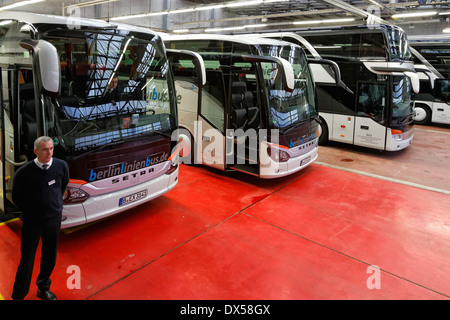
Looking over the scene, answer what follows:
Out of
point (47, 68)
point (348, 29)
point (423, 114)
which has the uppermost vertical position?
point (348, 29)

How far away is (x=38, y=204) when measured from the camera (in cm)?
289

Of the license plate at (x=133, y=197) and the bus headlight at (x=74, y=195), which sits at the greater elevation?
the bus headlight at (x=74, y=195)

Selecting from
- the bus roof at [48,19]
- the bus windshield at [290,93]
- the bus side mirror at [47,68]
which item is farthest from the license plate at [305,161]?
the bus side mirror at [47,68]

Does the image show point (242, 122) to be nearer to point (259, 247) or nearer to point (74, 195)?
point (259, 247)

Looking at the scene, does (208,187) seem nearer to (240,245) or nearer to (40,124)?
(240,245)

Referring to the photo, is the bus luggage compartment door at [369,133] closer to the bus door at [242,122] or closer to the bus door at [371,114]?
the bus door at [371,114]

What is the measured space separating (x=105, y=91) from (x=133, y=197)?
4.63 ft

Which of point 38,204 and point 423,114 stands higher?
point 423,114

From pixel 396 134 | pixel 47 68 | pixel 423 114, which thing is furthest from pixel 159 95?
pixel 423 114

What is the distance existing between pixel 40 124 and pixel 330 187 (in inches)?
202

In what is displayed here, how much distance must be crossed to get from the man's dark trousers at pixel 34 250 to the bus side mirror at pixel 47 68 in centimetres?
122

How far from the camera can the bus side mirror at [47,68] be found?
3197 millimetres

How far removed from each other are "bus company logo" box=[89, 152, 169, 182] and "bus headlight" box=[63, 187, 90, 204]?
0.18 metres

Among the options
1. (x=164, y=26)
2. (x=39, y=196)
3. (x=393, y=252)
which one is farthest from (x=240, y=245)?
(x=164, y=26)
